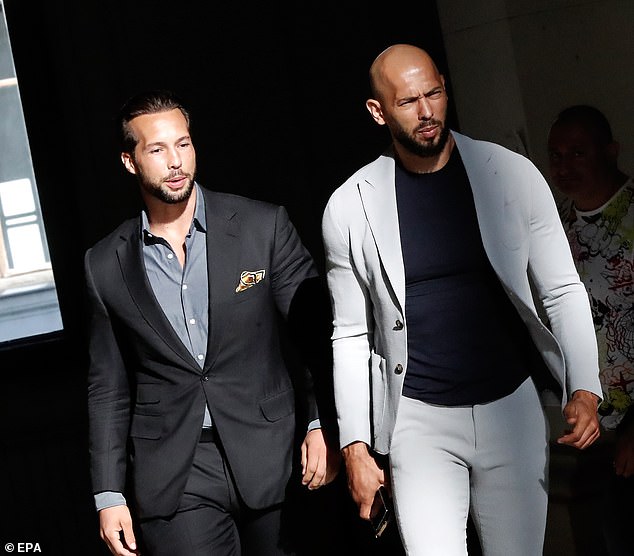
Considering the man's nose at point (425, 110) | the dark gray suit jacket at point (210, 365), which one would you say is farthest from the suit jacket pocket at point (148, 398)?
the man's nose at point (425, 110)

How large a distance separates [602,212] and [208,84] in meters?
1.96

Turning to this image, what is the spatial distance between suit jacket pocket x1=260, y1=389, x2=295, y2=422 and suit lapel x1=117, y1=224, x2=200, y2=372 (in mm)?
249

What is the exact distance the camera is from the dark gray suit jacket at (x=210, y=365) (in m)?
3.55

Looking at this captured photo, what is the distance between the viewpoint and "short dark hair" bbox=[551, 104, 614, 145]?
12.3ft

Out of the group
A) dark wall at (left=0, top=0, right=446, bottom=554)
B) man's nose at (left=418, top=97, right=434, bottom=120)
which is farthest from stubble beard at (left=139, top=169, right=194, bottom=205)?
dark wall at (left=0, top=0, right=446, bottom=554)

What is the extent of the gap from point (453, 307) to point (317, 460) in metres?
0.65

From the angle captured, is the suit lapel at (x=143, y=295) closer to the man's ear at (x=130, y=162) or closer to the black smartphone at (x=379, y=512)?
the man's ear at (x=130, y=162)

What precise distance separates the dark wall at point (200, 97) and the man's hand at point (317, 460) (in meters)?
1.51

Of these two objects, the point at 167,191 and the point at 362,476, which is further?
the point at 167,191

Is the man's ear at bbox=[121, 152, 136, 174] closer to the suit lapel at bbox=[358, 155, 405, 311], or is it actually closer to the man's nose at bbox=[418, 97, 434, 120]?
the suit lapel at bbox=[358, 155, 405, 311]

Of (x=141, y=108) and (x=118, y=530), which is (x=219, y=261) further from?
(x=118, y=530)

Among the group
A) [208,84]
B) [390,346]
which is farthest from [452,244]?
[208,84]

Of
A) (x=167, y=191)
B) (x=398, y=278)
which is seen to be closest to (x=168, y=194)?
(x=167, y=191)

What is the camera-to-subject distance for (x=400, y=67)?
3.24 metres
